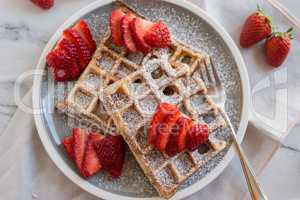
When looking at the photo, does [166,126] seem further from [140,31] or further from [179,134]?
[140,31]

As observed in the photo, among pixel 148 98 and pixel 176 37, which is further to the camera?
pixel 176 37

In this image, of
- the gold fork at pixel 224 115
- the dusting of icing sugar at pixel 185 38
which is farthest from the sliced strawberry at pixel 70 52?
the gold fork at pixel 224 115

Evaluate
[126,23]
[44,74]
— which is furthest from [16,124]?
[126,23]

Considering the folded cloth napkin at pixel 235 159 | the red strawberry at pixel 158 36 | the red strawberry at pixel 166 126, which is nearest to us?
the red strawberry at pixel 166 126

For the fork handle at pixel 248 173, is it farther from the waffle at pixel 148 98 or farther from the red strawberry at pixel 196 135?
the red strawberry at pixel 196 135

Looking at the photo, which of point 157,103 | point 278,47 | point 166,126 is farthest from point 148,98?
point 278,47

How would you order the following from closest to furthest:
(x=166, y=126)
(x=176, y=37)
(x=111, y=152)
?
(x=166, y=126), (x=111, y=152), (x=176, y=37)
